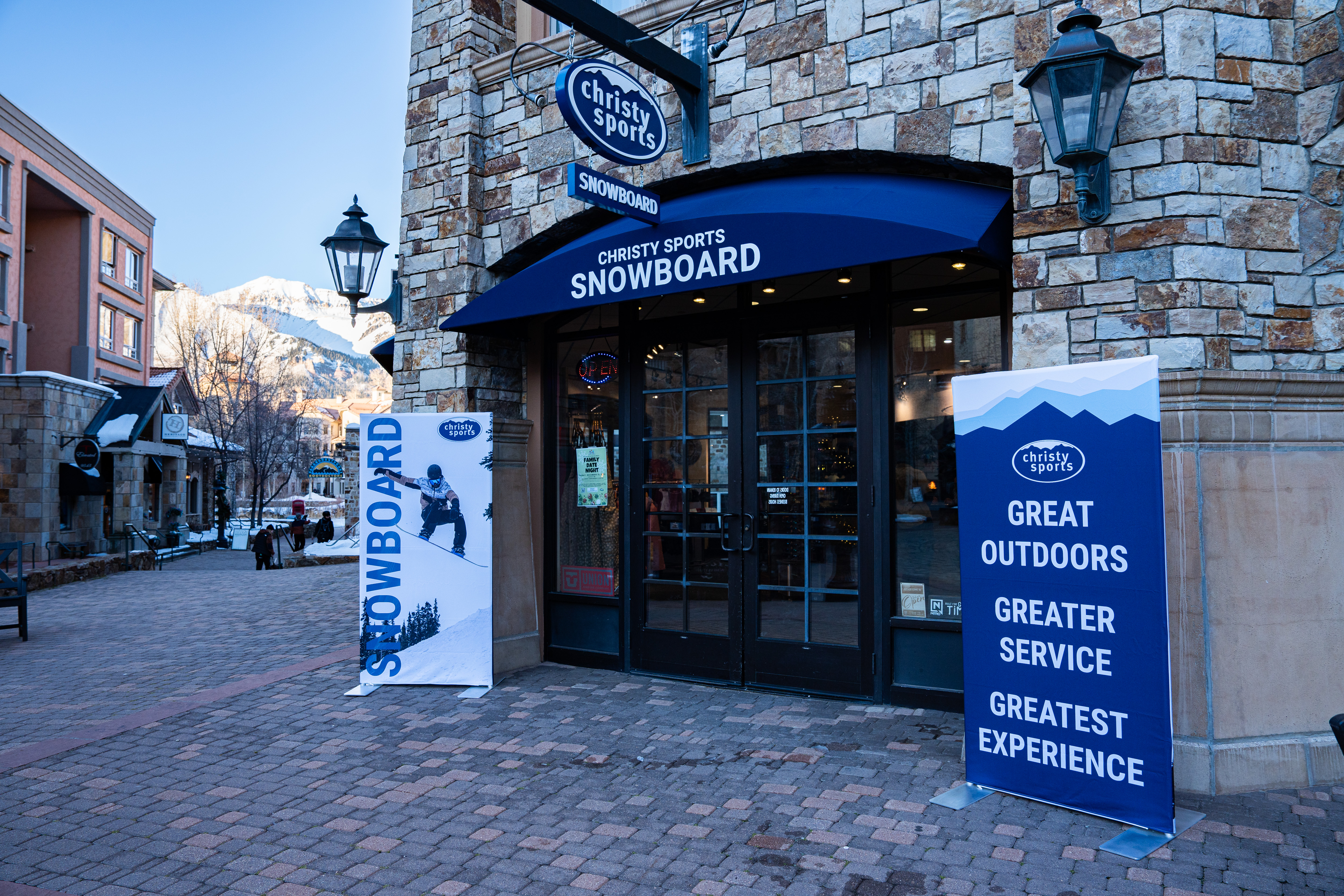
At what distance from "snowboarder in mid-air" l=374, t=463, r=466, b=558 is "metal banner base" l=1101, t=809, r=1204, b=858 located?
4.44 meters

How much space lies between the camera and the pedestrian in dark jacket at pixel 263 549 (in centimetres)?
1950

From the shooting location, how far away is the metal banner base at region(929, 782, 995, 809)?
400cm

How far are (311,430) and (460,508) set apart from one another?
73.2 metres

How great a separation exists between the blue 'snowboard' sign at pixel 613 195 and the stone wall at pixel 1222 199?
259cm

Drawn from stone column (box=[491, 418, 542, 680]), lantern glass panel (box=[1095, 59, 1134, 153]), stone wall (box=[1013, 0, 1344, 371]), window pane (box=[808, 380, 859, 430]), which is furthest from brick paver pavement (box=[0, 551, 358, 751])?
lantern glass panel (box=[1095, 59, 1134, 153])

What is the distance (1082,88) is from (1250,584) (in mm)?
2465

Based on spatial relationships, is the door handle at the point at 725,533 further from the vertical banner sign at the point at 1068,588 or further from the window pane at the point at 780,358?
the vertical banner sign at the point at 1068,588

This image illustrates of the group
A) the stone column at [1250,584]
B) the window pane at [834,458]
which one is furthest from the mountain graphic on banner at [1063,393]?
the window pane at [834,458]

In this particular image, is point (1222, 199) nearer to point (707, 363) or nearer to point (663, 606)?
point (707, 363)

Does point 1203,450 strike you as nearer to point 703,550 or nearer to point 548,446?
point 703,550

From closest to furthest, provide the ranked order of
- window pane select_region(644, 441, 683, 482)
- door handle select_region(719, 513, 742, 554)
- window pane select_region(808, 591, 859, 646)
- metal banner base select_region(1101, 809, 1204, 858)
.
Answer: metal banner base select_region(1101, 809, 1204, 858) → window pane select_region(808, 591, 859, 646) → door handle select_region(719, 513, 742, 554) → window pane select_region(644, 441, 683, 482)

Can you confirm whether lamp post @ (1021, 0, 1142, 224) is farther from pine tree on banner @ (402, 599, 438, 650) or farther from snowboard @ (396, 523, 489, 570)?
pine tree on banner @ (402, 599, 438, 650)

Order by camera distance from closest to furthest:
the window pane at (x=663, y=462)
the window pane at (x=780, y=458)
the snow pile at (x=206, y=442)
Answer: the window pane at (x=780, y=458) → the window pane at (x=663, y=462) → the snow pile at (x=206, y=442)

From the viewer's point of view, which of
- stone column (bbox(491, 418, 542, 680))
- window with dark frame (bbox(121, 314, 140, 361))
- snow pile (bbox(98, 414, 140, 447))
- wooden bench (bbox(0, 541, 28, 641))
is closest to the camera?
stone column (bbox(491, 418, 542, 680))
